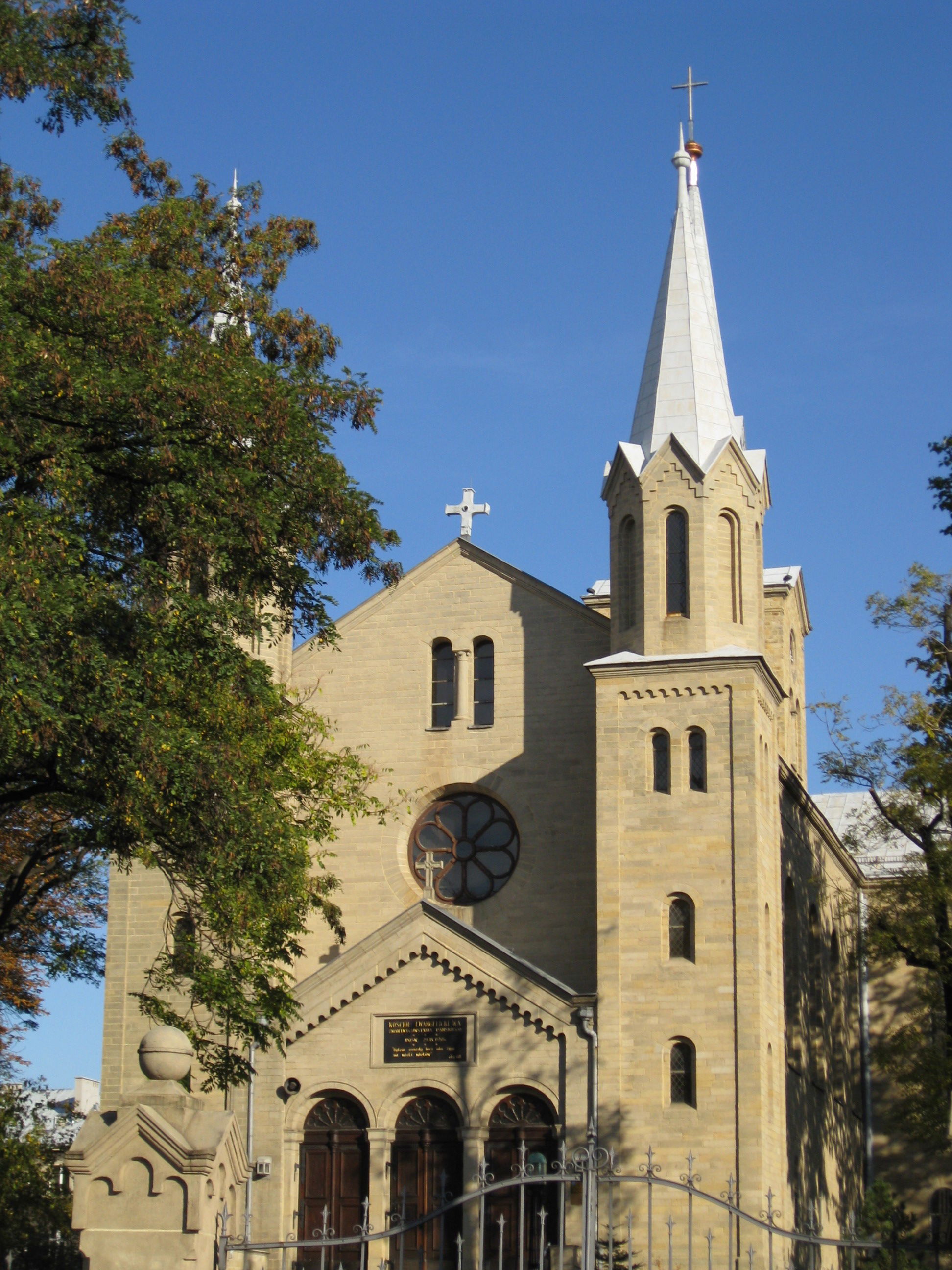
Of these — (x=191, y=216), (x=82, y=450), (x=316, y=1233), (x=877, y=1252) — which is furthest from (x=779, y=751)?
(x=82, y=450)

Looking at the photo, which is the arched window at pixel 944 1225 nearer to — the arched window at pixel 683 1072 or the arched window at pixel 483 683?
the arched window at pixel 683 1072

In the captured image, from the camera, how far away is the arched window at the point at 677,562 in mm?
30781

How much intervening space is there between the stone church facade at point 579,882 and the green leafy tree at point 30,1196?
2556mm

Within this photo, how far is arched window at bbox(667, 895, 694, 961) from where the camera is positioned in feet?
94.0

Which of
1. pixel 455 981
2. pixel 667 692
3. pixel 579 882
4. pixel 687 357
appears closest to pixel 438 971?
pixel 455 981

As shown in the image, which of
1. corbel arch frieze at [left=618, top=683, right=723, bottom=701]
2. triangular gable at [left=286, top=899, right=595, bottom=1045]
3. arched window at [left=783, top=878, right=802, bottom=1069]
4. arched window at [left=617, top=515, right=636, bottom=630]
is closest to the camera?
triangular gable at [left=286, top=899, right=595, bottom=1045]

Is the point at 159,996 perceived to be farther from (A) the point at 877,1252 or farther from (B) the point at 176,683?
(B) the point at 176,683

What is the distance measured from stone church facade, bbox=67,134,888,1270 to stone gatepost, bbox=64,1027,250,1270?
50.3ft

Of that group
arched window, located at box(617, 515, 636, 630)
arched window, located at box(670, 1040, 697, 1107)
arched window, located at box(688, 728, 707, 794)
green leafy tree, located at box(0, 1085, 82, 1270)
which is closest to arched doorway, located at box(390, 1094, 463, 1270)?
arched window, located at box(670, 1040, 697, 1107)

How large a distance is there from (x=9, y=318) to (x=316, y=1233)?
1701cm

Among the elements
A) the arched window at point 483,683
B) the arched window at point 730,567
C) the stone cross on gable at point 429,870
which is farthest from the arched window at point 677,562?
the stone cross on gable at point 429,870

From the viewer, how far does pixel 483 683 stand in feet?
110

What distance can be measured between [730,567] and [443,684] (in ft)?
20.5

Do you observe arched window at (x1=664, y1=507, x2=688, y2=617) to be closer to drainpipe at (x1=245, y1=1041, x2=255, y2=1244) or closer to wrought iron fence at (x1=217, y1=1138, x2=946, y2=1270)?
wrought iron fence at (x1=217, y1=1138, x2=946, y2=1270)
